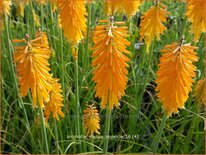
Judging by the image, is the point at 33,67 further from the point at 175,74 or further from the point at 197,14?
the point at 197,14

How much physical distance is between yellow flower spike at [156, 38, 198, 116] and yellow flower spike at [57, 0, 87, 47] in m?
0.55

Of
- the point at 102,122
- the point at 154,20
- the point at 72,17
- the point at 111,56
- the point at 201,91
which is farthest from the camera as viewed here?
the point at 102,122

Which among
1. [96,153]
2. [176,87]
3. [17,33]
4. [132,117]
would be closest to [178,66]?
[176,87]

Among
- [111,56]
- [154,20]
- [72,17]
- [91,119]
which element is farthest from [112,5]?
[111,56]

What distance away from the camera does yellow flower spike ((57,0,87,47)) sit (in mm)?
2067

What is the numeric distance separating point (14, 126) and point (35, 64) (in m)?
1.24

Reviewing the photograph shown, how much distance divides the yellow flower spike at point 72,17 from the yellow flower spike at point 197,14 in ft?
2.00

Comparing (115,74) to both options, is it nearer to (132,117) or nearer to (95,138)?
(95,138)

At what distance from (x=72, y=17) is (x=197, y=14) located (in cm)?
70

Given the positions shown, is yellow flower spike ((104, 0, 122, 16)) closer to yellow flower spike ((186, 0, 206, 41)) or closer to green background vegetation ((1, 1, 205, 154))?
green background vegetation ((1, 1, 205, 154))

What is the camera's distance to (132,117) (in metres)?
2.74

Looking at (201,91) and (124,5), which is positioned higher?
(124,5)

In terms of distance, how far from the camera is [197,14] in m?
2.20

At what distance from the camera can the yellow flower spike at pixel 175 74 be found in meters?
1.77
